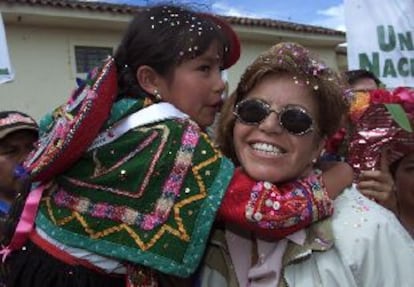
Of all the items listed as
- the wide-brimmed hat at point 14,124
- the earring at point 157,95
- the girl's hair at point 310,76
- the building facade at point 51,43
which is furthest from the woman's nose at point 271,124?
the building facade at point 51,43

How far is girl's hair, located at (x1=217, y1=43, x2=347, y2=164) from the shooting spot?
184 centimetres

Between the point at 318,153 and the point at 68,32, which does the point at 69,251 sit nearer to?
the point at 318,153

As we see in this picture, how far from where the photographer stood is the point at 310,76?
6.03ft

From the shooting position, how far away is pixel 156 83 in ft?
6.95

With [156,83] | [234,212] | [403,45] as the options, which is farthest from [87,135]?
[403,45]

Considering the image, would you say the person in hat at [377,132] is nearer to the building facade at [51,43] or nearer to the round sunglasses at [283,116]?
the round sunglasses at [283,116]

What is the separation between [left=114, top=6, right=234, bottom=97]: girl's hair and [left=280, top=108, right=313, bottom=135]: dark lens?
1.53ft

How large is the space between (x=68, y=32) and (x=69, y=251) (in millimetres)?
10225

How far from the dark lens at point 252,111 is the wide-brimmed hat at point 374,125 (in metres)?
0.47

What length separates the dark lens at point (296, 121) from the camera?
1.80m

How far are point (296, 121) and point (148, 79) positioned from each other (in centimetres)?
57

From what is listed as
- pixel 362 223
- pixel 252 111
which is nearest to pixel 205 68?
pixel 252 111

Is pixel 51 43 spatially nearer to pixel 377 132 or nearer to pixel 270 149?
pixel 377 132

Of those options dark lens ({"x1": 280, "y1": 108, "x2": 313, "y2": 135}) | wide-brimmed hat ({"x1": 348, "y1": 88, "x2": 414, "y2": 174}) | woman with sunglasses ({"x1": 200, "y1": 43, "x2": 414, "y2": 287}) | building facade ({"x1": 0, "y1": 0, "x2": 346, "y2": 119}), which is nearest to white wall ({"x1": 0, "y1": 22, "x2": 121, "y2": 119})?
building facade ({"x1": 0, "y1": 0, "x2": 346, "y2": 119})
